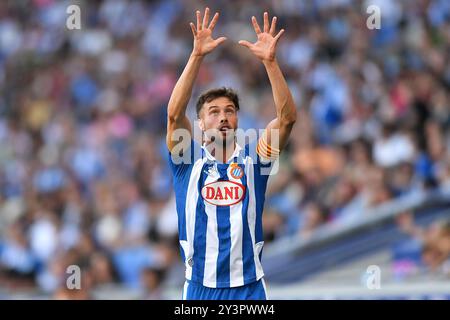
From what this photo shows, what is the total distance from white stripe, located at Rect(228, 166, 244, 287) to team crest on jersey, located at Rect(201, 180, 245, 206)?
4cm

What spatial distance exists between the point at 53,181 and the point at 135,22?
3.87 m

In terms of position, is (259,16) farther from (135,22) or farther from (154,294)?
(154,294)

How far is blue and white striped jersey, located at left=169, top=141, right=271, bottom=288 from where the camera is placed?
6172mm

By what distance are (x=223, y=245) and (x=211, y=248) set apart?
0.24 feet

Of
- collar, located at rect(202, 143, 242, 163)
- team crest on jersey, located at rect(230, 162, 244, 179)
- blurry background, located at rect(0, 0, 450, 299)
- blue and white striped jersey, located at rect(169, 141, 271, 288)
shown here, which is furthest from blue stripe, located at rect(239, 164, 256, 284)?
blurry background, located at rect(0, 0, 450, 299)

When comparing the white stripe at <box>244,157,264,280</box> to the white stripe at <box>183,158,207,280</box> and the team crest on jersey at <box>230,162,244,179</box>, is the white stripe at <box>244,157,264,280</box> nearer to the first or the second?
the team crest on jersey at <box>230,162,244,179</box>

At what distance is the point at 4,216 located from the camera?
541 inches

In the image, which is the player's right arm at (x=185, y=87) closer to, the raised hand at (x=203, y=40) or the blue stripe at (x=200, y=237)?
the raised hand at (x=203, y=40)

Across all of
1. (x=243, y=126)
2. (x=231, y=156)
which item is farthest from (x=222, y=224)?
(x=243, y=126)

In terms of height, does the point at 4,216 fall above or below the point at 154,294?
above

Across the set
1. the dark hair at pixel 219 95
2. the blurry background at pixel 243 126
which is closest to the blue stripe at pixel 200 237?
the dark hair at pixel 219 95

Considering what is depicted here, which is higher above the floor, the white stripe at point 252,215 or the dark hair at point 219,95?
the dark hair at point 219,95

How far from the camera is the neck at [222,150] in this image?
20.7ft
